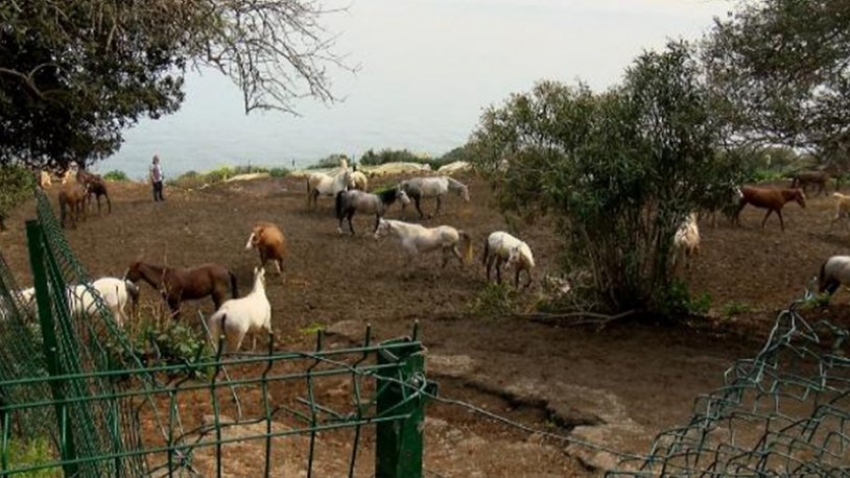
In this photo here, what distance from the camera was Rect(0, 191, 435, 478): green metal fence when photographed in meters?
2.51

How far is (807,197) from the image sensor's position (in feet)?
89.5

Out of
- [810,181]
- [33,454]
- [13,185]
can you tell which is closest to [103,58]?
[33,454]

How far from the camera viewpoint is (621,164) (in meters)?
12.2

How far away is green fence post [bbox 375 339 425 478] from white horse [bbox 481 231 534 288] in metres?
14.6

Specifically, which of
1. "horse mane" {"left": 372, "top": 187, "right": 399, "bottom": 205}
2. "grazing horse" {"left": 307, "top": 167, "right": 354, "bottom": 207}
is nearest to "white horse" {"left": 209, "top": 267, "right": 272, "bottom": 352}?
"horse mane" {"left": 372, "top": 187, "right": 399, "bottom": 205}

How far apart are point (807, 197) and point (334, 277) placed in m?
14.9

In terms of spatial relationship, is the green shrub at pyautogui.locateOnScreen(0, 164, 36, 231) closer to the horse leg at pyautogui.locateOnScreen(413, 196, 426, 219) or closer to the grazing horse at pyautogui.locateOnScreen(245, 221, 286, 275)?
the grazing horse at pyautogui.locateOnScreen(245, 221, 286, 275)

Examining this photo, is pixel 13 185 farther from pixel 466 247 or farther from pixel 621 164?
pixel 621 164

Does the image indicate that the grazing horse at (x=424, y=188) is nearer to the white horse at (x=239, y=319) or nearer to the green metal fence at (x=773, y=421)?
the white horse at (x=239, y=319)

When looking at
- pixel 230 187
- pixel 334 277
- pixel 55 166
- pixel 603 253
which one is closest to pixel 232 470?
pixel 55 166

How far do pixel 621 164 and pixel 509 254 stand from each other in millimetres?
5227

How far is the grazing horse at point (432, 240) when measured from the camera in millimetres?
18719

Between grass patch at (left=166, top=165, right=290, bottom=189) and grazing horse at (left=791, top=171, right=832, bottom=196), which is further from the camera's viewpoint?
grass patch at (left=166, top=165, right=290, bottom=189)

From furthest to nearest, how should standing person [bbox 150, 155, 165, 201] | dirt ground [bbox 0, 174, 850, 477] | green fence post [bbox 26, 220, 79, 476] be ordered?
standing person [bbox 150, 155, 165, 201], dirt ground [bbox 0, 174, 850, 477], green fence post [bbox 26, 220, 79, 476]
